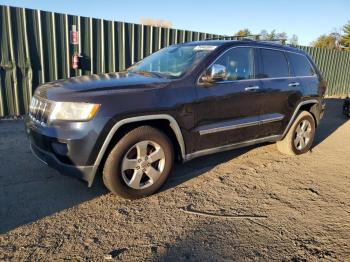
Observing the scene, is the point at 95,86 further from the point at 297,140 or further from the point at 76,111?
the point at 297,140

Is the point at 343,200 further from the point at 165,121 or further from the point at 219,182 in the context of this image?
the point at 165,121

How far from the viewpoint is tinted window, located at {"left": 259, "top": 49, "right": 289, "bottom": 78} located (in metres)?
4.93

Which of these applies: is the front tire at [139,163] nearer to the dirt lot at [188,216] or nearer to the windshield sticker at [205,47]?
the dirt lot at [188,216]

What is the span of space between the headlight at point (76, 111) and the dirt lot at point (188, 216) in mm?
968

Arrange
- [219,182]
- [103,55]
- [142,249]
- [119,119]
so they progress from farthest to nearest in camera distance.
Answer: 1. [103,55]
2. [219,182]
3. [119,119]
4. [142,249]

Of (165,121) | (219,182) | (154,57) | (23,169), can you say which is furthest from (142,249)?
(154,57)

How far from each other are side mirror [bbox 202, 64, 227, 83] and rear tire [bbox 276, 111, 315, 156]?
7.11 ft

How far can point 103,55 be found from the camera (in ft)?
28.1

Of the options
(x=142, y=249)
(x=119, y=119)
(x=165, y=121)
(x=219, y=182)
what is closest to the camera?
(x=142, y=249)

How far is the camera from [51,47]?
7.76m

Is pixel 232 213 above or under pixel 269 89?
under

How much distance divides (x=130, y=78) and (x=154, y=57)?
1.23m

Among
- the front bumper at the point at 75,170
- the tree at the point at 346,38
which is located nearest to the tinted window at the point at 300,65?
the front bumper at the point at 75,170

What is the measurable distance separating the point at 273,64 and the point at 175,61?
5.41 ft
